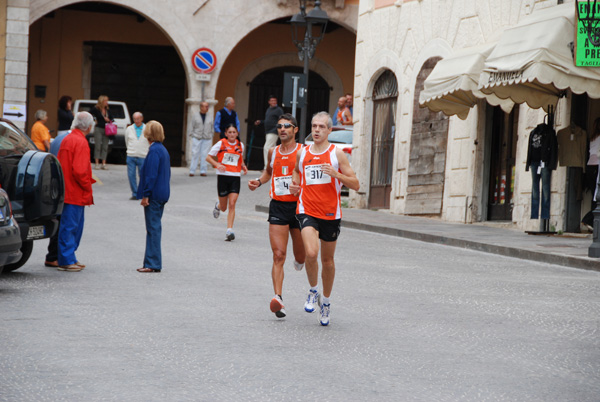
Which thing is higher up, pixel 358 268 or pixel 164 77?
pixel 164 77

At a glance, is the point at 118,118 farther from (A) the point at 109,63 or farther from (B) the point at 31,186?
(B) the point at 31,186

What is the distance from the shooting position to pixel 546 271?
1271 cm

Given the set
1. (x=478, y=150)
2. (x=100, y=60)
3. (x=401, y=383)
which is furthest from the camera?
(x=100, y=60)

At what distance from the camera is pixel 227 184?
16109mm

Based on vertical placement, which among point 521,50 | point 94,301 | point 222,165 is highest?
point 521,50

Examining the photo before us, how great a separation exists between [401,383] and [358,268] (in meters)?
6.19

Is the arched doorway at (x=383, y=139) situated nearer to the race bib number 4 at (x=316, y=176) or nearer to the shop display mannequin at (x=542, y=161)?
the shop display mannequin at (x=542, y=161)

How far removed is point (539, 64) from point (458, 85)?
282 cm

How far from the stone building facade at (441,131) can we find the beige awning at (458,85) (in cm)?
67

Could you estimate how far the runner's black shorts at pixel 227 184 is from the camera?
16.0m

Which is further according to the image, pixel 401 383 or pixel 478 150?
pixel 478 150

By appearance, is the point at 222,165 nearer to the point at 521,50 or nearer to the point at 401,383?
the point at 521,50

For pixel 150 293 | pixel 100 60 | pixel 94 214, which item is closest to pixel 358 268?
pixel 150 293

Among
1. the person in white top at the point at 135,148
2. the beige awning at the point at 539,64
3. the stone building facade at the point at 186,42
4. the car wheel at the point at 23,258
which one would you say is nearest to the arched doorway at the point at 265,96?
the stone building facade at the point at 186,42
